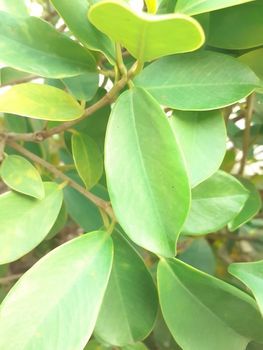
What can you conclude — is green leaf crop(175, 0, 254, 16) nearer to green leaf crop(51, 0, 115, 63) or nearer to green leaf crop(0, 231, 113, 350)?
green leaf crop(51, 0, 115, 63)

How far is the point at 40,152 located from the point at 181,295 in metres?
0.31

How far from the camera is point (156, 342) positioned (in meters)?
0.68

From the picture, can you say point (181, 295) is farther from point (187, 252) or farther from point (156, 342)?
point (187, 252)

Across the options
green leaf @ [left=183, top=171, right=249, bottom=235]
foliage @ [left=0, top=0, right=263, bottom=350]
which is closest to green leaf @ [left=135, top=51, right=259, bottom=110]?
foliage @ [left=0, top=0, right=263, bottom=350]

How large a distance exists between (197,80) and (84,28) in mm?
110

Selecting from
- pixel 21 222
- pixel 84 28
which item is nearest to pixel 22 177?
pixel 21 222

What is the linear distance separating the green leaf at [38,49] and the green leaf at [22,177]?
11cm

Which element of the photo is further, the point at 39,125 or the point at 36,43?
the point at 39,125

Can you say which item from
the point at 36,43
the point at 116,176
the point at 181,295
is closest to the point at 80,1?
Result: the point at 36,43

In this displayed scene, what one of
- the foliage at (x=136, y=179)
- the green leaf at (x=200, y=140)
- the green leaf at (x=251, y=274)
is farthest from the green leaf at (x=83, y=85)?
the green leaf at (x=251, y=274)

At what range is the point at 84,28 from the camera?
422 mm

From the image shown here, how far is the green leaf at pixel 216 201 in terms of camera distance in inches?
19.1

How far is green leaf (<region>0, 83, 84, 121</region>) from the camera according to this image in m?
0.42

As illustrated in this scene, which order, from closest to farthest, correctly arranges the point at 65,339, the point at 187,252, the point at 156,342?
1. the point at 65,339
2. the point at 156,342
3. the point at 187,252
